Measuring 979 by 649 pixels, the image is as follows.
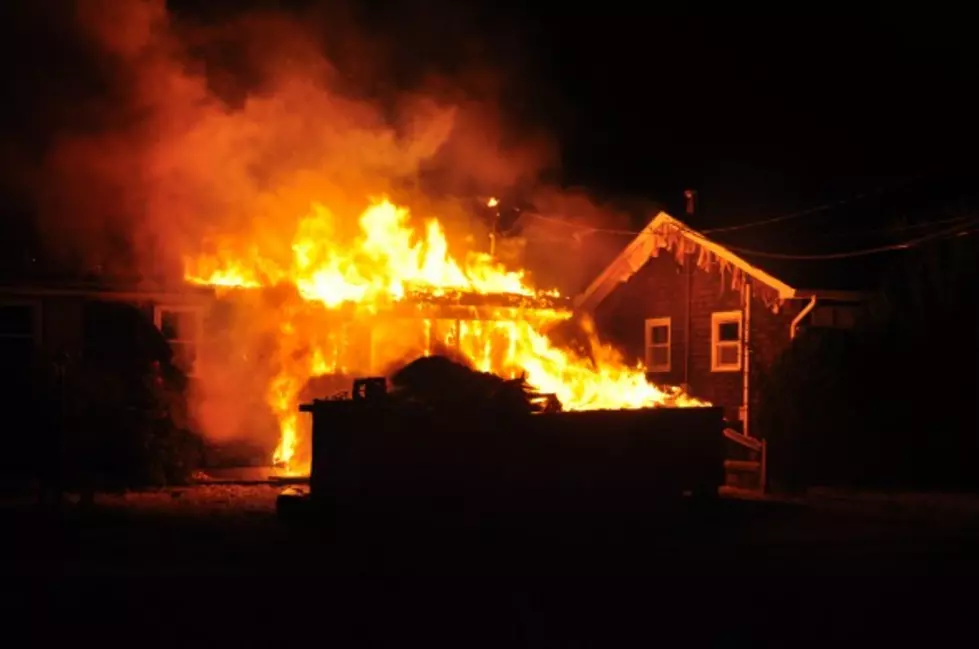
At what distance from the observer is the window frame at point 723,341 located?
20.1 meters

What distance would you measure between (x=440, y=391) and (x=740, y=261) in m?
7.83

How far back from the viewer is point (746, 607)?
Result: 842 centimetres

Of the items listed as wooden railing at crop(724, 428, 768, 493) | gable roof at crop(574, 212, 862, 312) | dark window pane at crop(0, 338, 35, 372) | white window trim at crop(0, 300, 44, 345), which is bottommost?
wooden railing at crop(724, 428, 768, 493)

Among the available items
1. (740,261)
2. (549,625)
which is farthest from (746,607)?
(740,261)

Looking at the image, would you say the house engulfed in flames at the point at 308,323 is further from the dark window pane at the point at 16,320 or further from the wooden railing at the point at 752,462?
the wooden railing at the point at 752,462

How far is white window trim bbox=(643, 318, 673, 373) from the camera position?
Result: 73.1ft

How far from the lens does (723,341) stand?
20.8m

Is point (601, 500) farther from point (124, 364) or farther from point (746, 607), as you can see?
point (124, 364)

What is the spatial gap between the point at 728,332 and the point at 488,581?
40.5 ft

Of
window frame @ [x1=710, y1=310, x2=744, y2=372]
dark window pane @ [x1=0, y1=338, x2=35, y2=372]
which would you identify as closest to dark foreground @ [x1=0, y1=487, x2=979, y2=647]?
dark window pane @ [x1=0, y1=338, x2=35, y2=372]

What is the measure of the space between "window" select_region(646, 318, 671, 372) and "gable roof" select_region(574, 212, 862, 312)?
126 centimetres

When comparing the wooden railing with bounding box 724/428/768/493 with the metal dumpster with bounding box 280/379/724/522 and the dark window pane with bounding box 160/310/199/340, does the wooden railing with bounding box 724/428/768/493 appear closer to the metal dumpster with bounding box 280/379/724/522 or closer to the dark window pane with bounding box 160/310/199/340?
the metal dumpster with bounding box 280/379/724/522

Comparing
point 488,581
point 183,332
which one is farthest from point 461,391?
point 183,332

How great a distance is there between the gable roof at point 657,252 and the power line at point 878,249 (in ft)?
1.43
